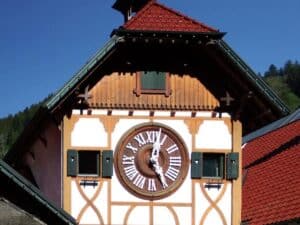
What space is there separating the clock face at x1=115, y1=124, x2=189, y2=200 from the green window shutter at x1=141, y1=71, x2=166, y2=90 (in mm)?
975

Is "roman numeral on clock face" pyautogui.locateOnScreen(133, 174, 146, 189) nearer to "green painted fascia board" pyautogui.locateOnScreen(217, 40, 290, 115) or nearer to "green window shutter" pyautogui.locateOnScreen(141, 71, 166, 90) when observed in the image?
"green window shutter" pyautogui.locateOnScreen(141, 71, 166, 90)

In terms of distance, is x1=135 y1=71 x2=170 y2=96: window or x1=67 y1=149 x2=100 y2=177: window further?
x1=135 y1=71 x2=170 y2=96: window

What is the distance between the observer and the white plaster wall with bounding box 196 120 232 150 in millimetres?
26312

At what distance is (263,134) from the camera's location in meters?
37.6

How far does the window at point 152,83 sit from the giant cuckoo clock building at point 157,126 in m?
0.03

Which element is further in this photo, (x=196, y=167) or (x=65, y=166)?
(x=196, y=167)

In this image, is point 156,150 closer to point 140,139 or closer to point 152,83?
point 140,139

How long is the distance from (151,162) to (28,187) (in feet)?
22.7

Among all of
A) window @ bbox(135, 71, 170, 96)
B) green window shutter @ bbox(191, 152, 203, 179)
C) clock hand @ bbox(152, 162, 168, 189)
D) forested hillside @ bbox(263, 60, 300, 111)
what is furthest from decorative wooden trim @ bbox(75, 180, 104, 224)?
forested hillside @ bbox(263, 60, 300, 111)

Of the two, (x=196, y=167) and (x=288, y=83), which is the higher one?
(x=288, y=83)

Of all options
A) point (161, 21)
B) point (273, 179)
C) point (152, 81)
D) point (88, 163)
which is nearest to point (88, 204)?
point (88, 163)

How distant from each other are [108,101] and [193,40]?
2.59 meters

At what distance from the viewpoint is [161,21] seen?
2650 centimetres

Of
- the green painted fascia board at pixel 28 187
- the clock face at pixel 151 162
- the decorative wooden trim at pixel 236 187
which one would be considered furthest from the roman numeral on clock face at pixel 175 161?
the green painted fascia board at pixel 28 187
